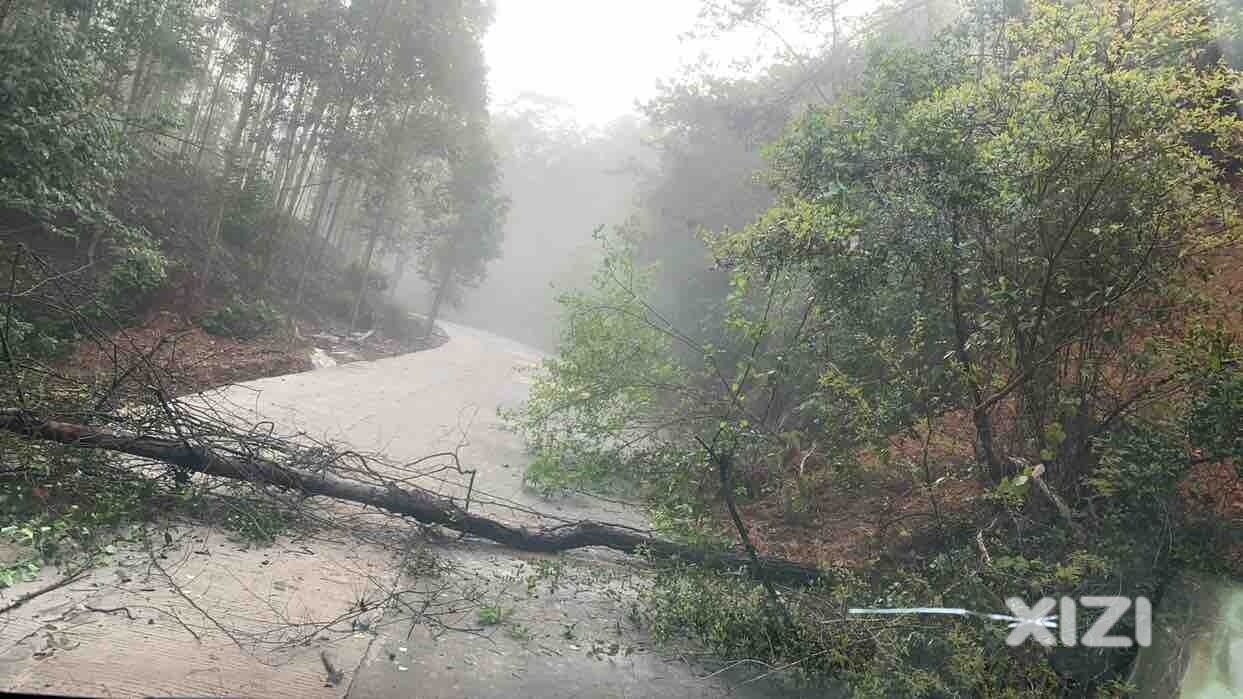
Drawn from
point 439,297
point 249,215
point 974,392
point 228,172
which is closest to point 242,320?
point 228,172

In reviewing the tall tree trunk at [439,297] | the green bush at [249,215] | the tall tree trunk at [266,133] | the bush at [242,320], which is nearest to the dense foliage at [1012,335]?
the bush at [242,320]

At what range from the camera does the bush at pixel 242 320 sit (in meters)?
13.2

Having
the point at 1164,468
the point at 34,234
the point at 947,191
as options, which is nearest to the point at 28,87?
the point at 34,234

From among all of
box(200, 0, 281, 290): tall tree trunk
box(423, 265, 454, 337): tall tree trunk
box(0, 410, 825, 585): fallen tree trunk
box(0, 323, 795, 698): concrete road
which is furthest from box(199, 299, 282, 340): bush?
box(423, 265, 454, 337): tall tree trunk

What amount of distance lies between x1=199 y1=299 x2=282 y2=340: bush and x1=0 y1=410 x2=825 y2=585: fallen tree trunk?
334 inches

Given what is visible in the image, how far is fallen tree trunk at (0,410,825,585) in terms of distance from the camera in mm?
5137

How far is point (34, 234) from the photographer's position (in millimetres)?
10641

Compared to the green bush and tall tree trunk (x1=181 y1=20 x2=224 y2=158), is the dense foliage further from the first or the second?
tall tree trunk (x1=181 y1=20 x2=224 y2=158)

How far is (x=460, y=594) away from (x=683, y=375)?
13.8 feet

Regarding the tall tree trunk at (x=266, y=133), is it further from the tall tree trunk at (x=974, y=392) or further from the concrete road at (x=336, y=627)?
the tall tree trunk at (x=974, y=392)

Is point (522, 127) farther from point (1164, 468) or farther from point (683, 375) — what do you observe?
point (1164, 468)

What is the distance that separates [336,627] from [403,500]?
1.87 meters

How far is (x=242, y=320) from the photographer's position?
1407 cm

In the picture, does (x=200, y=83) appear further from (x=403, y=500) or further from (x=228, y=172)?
(x=403, y=500)
